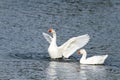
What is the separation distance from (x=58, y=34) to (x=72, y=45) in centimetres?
382

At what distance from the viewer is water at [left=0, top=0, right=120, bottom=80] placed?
25.8 metres

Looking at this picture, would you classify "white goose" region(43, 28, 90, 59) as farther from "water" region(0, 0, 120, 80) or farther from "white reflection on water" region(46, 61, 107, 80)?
"white reflection on water" region(46, 61, 107, 80)

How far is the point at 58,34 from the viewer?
3350 centimetres

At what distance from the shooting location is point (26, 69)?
25844 millimetres

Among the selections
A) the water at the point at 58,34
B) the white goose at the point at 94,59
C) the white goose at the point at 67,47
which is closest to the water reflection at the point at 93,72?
the water at the point at 58,34

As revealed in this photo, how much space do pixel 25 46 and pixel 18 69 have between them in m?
4.53

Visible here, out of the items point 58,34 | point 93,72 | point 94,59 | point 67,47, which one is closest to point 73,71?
point 93,72

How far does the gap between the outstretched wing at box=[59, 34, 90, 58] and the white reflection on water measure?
4.26 ft

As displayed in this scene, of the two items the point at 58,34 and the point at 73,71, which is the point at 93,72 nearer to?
the point at 73,71

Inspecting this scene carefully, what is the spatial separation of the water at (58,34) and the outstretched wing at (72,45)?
1.05 ft

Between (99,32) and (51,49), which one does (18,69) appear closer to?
(51,49)

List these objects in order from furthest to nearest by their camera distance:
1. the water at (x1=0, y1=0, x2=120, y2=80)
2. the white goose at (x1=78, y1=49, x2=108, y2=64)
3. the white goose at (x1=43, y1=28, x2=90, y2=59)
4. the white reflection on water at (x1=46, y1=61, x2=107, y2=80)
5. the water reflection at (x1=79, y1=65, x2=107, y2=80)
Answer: the white goose at (x1=43, y1=28, x2=90, y2=59)
the white goose at (x1=78, y1=49, x2=108, y2=64)
the water at (x1=0, y1=0, x2=120, y2=80)
the water reflection at (x1=79, y1=65, x2=107, y2=80)
the white reflection on water at (x1=46, y1=61, x2=107, y2=80)

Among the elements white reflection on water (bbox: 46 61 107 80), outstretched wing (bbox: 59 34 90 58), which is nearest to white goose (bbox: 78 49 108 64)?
white reflection on water (bbox: 46 61 107 80)

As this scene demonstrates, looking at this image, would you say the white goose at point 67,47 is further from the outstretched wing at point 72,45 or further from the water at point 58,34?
the water at point 58,34
